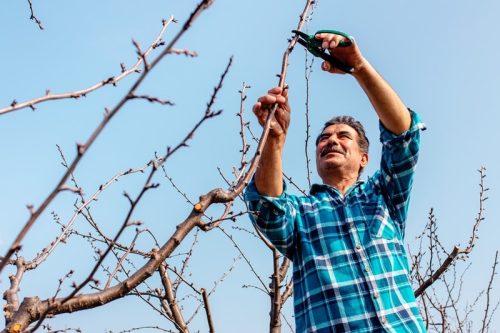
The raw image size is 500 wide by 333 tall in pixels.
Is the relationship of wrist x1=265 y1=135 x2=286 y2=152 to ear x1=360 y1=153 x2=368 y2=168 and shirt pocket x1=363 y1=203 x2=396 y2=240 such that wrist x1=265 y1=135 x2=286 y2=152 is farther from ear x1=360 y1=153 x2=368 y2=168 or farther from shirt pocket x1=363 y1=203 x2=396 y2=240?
ear x1=360 y1=153 x2=368 y2=168

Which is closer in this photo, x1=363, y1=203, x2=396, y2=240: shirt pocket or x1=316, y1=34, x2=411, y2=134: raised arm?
x1=316, y1=34, x2=411, y2=134: raised arm

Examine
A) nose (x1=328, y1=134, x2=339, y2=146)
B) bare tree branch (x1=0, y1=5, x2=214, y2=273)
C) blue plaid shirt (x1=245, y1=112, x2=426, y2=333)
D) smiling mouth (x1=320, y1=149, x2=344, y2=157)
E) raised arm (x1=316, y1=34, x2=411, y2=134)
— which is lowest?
bare tree branch (x1=0, y1=5, x2=214, y2=273)

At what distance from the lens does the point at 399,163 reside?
2.41m

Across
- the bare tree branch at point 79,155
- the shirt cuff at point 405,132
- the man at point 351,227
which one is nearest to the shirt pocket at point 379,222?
the man at point 351,227

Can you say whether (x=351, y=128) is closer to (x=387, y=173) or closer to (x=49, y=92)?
(x=387, y=173)

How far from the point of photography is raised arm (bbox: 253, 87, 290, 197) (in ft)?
6.85

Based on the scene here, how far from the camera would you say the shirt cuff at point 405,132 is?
2383 millimetres

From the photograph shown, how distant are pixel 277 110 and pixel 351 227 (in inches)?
25.0

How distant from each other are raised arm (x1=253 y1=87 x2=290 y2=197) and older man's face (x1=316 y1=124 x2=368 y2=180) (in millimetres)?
437

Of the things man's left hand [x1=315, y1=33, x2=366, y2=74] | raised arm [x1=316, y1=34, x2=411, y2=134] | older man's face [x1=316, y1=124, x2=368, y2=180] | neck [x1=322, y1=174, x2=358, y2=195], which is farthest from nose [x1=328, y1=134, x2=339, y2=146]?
man's left hand [x1=315, y1=33, x2=366, y2=74]

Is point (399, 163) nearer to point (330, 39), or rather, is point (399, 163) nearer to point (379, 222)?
point (379, 222)

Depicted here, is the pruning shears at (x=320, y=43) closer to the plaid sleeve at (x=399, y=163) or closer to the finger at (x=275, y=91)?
the finger at (x=275, y=91)

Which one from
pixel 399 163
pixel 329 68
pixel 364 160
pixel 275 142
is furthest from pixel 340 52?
pixel 364 160

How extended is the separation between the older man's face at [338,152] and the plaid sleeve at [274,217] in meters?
0.40
